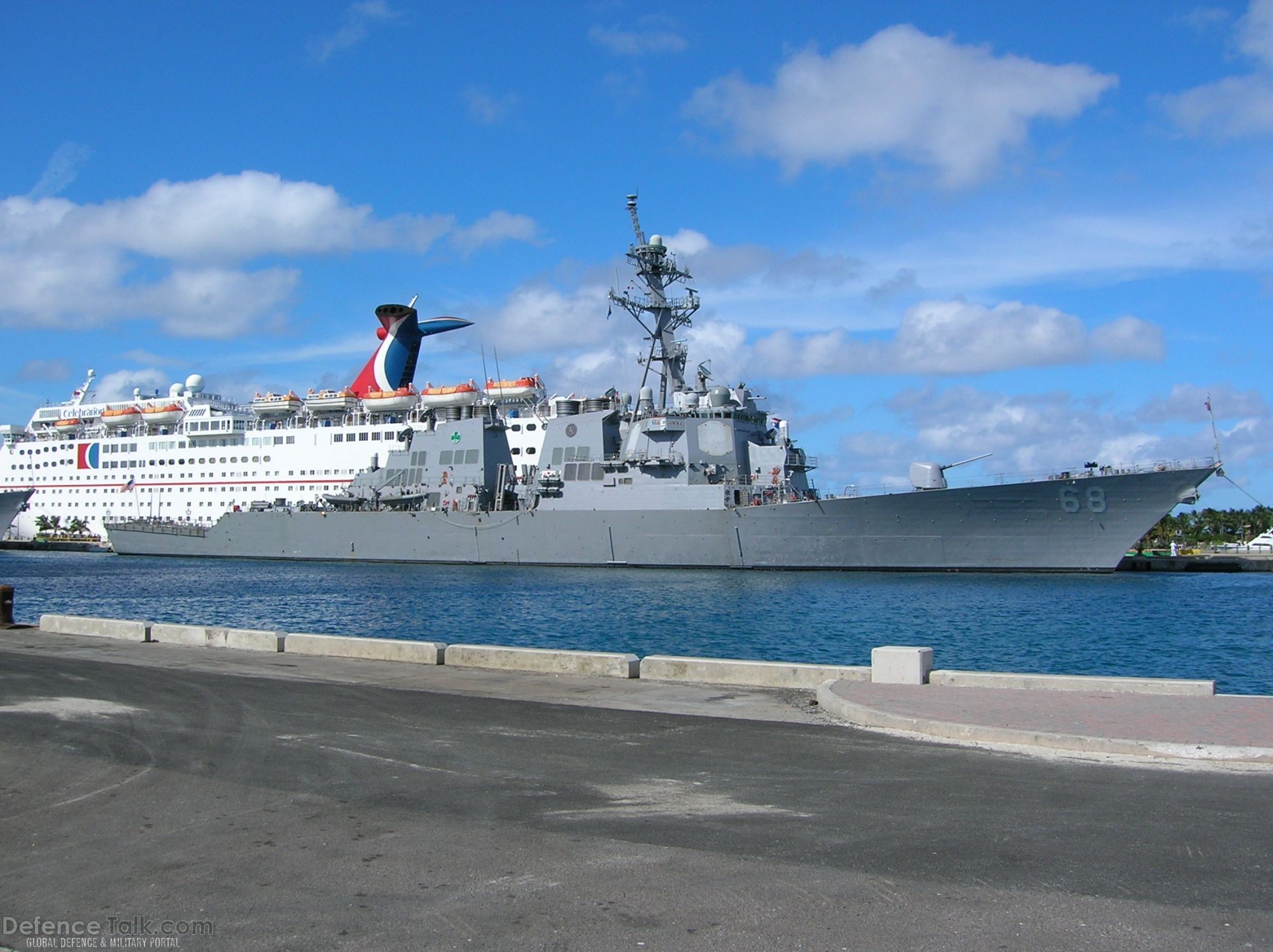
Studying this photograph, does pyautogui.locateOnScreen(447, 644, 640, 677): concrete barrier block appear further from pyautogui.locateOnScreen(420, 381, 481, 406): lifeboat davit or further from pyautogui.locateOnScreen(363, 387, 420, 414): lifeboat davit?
pyautogui.locateOnScreen(363, 387, 420, 414): lifeboat davit

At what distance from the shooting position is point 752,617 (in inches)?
921

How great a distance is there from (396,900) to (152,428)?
212 ft

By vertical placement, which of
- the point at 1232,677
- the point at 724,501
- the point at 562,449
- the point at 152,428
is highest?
the point at 152,428

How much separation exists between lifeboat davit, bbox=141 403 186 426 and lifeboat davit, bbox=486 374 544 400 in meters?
22.7

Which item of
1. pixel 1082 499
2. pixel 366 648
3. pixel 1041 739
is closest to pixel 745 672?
pixel 1041 739

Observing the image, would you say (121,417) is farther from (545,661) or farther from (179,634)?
(545,661)

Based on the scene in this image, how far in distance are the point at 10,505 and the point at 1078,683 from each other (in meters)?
63.8

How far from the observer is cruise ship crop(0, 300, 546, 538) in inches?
2084

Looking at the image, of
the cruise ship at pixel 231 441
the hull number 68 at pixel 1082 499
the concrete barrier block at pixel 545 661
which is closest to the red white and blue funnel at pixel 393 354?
the cruise ship at pixel 231 441

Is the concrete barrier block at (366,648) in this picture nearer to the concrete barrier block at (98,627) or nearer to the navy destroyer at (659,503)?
the concrete barrier block at (98,627)

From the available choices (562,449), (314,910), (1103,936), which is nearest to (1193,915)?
(1103,936)

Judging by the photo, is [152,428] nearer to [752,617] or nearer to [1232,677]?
[752,617]

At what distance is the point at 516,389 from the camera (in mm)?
50812

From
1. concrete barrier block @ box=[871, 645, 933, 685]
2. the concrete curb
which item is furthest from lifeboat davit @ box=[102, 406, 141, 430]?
the concrete curb
